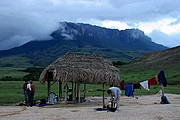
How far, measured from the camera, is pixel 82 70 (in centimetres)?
2883

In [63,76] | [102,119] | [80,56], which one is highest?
[80,56]

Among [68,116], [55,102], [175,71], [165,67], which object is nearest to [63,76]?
[55,102]

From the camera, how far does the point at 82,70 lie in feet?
94.6

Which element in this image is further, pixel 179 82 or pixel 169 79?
pixel 169 79

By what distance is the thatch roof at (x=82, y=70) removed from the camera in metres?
28.7

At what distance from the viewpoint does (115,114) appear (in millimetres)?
22125

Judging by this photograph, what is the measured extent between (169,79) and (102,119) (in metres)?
50.7

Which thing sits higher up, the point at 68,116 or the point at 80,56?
the point at 80,56

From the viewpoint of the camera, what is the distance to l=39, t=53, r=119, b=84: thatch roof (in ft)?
94.0

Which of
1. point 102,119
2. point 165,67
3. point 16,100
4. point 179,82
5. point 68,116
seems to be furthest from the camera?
point 165,67

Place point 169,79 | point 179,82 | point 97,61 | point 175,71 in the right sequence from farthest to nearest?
1. point 175,71
2. point 169,79
3. point 179,82
4. point 97,61

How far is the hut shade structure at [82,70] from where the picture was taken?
2867cm

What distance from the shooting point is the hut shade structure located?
28.7 m

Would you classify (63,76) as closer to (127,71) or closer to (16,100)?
(16,100)
